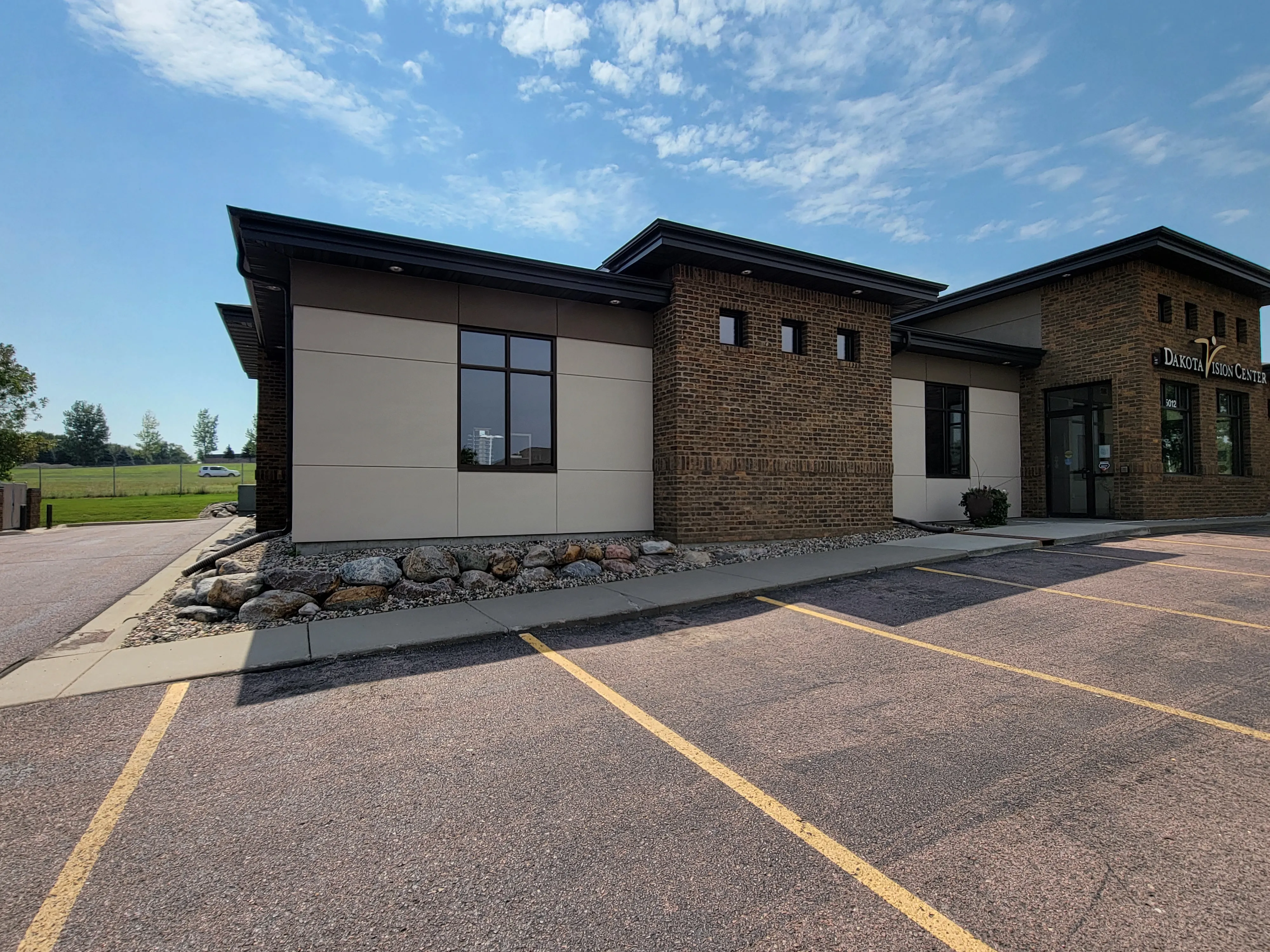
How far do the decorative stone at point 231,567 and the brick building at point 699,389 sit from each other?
0.80 meters

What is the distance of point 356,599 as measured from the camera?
7664 millimetres

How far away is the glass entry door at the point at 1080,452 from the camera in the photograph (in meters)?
15.9

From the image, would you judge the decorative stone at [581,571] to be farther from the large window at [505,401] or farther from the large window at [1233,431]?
the large window at [1233,431]

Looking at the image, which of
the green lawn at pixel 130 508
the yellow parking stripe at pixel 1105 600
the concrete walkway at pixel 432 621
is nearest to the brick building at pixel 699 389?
A: the concrete walkway at pixel 432 621

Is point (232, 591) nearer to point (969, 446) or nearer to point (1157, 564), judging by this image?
point (1157, 564)

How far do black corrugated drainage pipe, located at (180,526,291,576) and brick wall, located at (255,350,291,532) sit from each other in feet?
5.63

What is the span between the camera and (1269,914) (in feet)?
7.70

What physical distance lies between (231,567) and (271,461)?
632 cm

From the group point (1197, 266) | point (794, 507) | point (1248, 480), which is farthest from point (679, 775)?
point (1248, 480)

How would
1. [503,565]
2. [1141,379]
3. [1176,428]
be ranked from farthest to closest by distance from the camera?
[1176,428] < [1141,379] < [503,565]

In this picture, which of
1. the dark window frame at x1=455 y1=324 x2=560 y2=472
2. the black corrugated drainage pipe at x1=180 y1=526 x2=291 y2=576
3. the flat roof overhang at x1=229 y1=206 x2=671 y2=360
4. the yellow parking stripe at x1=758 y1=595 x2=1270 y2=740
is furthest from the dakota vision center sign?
the black corrugated drainage pipe at x1=180 y1=526 x2=291 y2=576

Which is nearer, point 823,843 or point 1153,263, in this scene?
point 823,843

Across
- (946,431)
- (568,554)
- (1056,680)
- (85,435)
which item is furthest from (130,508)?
(85,435)

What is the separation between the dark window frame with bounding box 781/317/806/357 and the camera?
40.0ft
